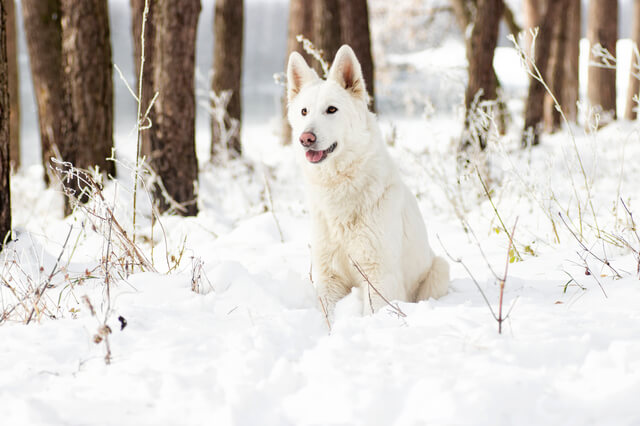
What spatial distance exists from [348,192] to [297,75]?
89 centimetres

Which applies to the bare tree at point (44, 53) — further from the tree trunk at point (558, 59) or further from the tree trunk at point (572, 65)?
the tree trunk at point (572, 65)

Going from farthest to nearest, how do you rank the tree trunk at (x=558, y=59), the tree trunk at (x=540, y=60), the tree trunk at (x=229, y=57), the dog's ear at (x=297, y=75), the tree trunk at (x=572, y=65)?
the tree trunk at (x=572, y=65) → the tree trunk at (x=558, y=59) → the tree trunk at (x=229, y=57) → the tree trunk at (x=540, y=60) → the dog's ear at (x=297, y=75)

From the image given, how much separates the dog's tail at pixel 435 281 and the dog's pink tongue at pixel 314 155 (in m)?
1.12

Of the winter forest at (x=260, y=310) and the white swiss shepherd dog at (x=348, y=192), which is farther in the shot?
the white swiss shepherd dog at (x=348, y=192)

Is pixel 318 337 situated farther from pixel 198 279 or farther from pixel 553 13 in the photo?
pixel 553 13

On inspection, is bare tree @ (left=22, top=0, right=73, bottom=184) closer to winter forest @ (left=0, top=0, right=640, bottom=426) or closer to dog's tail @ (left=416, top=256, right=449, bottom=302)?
winter forest @ (left=0, top=0, right=640, bottom=426)

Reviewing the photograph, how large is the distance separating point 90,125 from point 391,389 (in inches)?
243

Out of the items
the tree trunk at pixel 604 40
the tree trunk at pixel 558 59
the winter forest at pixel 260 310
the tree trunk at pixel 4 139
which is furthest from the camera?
the tree trunk at pixel 604 40

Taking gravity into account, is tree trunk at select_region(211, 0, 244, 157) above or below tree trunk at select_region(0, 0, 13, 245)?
above

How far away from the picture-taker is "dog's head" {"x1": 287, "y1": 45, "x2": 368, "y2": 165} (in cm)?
310

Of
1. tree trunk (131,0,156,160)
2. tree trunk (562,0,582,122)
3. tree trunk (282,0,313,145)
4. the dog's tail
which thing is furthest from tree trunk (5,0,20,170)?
tree trunk (562,0,582,122)

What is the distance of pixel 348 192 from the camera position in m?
3.23

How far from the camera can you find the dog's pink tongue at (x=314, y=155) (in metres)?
3.10

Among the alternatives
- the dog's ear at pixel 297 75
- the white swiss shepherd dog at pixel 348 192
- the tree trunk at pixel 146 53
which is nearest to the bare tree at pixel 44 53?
the tree trunk at pixel 146 53
